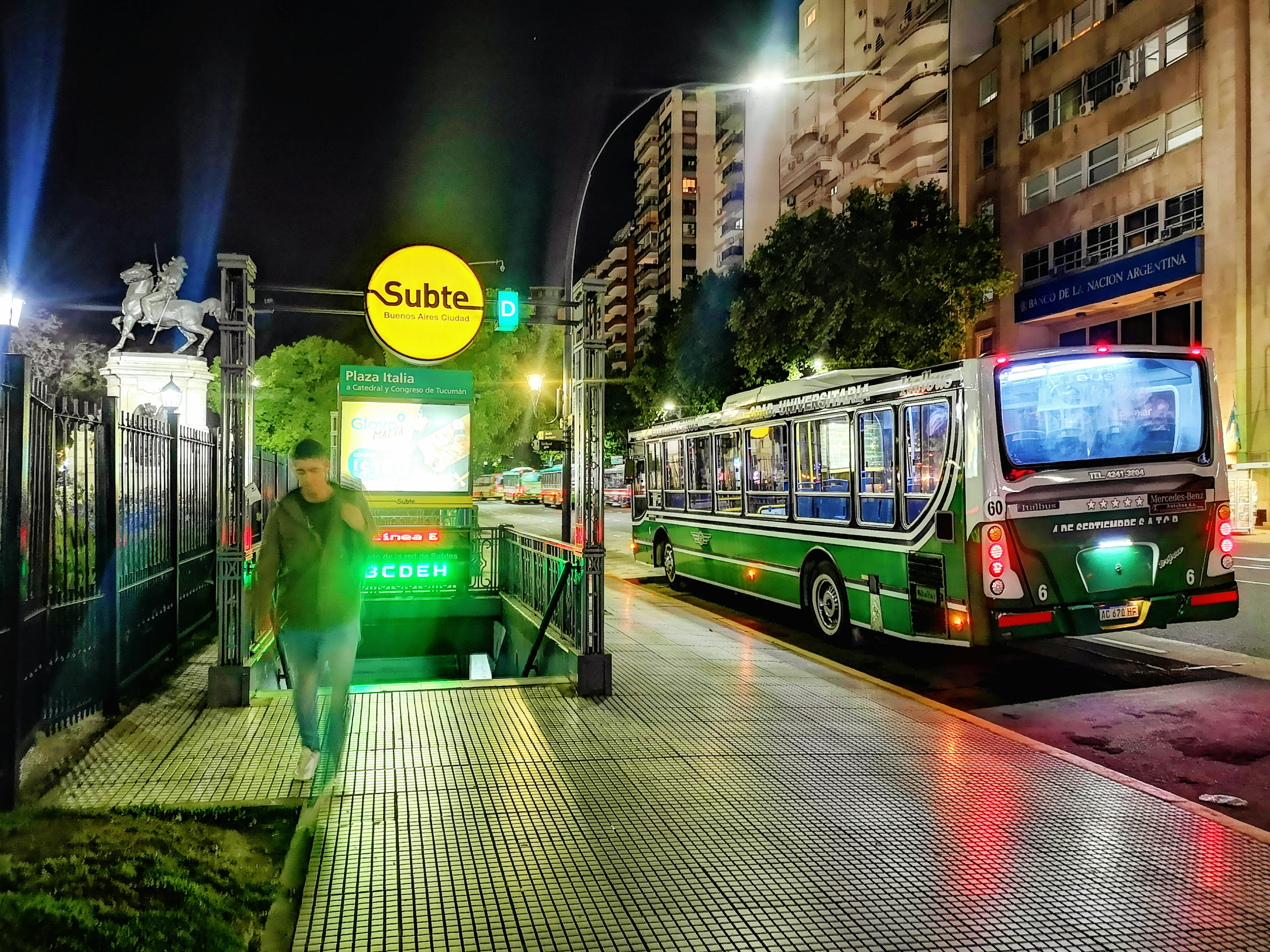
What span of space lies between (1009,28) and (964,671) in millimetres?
37844

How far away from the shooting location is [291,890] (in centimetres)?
391

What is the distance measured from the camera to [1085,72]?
35094mm

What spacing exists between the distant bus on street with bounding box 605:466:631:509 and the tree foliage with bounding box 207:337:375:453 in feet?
53.9

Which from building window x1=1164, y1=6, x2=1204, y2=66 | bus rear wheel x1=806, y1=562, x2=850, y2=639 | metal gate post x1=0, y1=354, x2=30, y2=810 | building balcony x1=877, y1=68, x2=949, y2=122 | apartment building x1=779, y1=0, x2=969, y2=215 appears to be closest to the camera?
metal gate post x1=0, y1=354, x2=30, y2=810

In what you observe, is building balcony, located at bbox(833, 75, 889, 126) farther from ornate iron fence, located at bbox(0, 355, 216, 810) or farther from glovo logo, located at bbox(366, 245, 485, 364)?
ornate iron fence, located at bbox(0, 355, 216, 810)

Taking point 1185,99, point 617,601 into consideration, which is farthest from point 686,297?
point 617,601

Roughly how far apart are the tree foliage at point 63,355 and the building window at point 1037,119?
4033 cm

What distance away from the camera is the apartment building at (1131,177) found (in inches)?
1140

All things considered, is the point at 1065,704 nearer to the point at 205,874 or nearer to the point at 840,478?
the point at 840,478

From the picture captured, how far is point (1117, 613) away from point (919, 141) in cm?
4370

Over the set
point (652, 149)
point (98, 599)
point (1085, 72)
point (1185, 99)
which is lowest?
point (98, 599)

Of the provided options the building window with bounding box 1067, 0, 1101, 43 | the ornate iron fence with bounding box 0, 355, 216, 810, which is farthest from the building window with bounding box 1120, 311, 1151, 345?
the ornate iron fence with bounding box 0, 355, 216, 810

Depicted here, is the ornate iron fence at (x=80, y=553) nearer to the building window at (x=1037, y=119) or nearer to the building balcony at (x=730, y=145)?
the building window at (x=1037, y=119)

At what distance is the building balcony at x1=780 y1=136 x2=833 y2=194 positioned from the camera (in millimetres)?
58844
